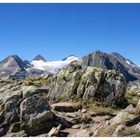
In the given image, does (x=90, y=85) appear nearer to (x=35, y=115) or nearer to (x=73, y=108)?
(x=73, y=108)

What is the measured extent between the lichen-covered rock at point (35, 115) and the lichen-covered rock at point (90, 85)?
13.6 meters

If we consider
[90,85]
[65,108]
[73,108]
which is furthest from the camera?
[90,85]

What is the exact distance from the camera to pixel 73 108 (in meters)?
43.1

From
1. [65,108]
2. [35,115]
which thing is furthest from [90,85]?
[35,115]

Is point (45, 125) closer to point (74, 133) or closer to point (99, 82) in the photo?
point (74, 133)

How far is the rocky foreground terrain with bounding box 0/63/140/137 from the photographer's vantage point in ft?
103

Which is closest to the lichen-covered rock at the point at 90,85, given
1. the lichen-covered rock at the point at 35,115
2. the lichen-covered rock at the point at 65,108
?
the lichen-covered rock at the point at 65,108

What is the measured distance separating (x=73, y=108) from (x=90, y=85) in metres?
6.17

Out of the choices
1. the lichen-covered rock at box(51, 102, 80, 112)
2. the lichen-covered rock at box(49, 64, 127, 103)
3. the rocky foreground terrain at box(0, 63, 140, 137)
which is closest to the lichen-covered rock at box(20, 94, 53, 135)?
the rocky foreground terrain at box(0, 63, 140, 137)

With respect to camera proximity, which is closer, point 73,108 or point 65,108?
point 65,108

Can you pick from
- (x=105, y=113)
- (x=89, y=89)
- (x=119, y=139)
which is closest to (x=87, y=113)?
(x=105, y=113)

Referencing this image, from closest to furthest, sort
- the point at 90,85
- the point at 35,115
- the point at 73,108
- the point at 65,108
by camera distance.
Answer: the point at 35,115, the point at 65,108, the point at 73,108, the point at 90,85

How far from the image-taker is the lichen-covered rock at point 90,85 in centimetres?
4750

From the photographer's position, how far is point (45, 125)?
3328cm
